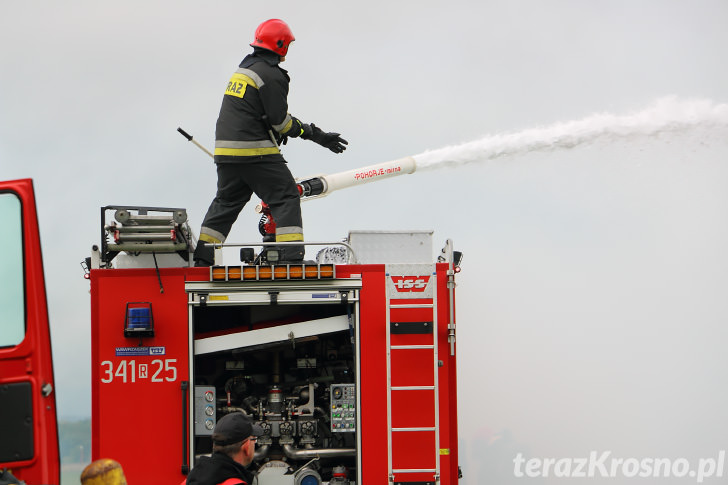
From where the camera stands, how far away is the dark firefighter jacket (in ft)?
26.5

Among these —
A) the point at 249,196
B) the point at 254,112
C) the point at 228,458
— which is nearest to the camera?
the point at 228,458

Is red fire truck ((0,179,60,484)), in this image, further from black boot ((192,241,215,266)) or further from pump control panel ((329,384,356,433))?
black boot ((192,241,215,266))

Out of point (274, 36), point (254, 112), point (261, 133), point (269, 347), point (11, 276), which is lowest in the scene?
point (269, 347)

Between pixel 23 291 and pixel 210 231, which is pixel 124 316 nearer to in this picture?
pixel 210 231

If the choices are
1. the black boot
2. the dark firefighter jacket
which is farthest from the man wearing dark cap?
the dark firefighter jacket

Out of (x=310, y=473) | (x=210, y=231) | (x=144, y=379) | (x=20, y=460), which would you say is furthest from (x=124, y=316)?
(x=20, y=460)

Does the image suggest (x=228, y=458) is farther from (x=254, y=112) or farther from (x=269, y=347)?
(x=254, y=112)

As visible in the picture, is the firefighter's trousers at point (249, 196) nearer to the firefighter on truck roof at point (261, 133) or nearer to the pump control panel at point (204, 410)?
the firefighter on truck roof at point (261, 133)

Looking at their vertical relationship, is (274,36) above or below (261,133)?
above

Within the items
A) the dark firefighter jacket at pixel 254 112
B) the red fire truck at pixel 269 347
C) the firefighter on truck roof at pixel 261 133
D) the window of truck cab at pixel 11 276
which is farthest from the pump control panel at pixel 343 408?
the window of truck cab at pixel 11 276

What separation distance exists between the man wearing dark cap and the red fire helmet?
13.1 feet

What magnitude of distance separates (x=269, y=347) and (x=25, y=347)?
312 centimetres

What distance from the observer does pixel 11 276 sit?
4.88 metres

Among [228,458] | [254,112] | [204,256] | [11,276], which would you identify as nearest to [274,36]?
[254,112]
